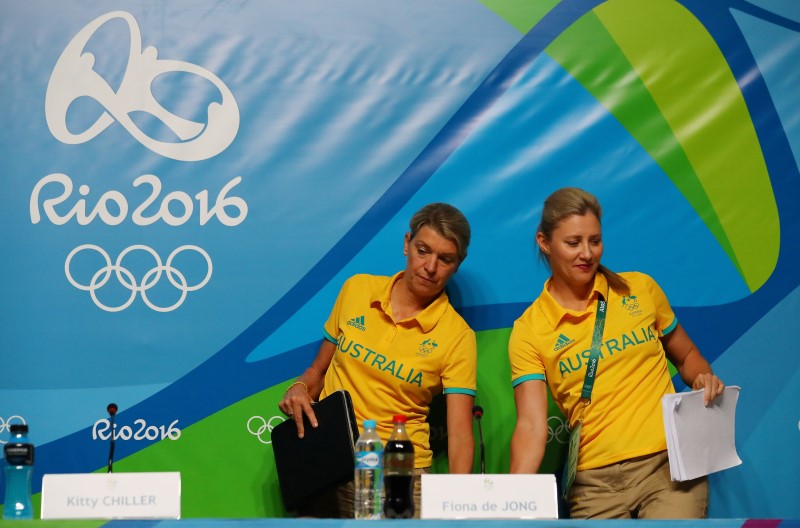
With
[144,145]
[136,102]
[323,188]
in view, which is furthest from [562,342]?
[136,102]

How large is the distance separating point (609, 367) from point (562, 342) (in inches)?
6.4

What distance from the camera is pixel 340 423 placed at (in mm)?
2797

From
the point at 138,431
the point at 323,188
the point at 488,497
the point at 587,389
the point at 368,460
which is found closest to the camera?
the point at 488,497

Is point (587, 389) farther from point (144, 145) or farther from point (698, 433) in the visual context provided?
point (144, 145)

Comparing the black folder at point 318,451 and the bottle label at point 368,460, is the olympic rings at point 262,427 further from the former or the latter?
the bottle label at point 368,460

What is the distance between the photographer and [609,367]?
2865mm

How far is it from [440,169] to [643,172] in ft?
2.49

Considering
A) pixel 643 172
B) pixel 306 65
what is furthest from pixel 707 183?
pixel 306 65

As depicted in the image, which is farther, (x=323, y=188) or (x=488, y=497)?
(x=323, y=188)

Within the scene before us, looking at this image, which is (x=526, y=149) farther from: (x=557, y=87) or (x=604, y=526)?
(x=604, y=526)

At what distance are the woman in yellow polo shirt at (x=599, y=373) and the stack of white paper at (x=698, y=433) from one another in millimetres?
67

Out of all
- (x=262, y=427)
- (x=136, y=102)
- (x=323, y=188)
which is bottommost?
(x=262, y=427)

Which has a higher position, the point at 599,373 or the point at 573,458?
the point at 599,373

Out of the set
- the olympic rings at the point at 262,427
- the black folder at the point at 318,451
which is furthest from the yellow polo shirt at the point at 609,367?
the olympic rings at the point at 262,427
